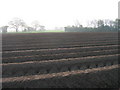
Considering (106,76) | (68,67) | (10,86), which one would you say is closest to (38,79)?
(10,86)

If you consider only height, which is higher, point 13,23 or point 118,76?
point 13,23

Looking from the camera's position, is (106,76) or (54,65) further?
(54,65)

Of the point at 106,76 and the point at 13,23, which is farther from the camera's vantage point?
the point at 13,23

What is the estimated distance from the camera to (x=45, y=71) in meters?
6.21

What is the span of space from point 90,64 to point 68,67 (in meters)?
1.37

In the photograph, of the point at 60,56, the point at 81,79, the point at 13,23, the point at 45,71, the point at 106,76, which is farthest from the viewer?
the point at 13,23

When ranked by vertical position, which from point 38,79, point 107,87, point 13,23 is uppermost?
point 13,23

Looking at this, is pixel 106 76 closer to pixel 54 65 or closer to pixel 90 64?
pixel 90 64

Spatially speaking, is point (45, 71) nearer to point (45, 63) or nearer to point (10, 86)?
point (45, 63)

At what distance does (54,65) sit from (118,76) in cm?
323

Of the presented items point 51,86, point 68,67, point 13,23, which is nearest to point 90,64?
point 68,67

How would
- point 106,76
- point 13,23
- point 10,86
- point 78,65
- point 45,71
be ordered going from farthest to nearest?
point 13,23
point 78,65
point 45,71
point 106,76
point 10,86

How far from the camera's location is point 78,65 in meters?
6.70

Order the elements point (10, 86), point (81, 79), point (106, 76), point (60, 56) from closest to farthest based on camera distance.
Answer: point (10, 86), point (81, 79), point (106, 76), point (60, 56)
